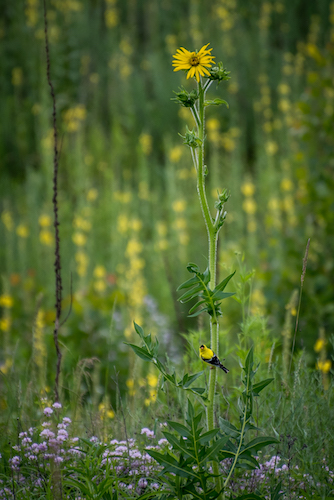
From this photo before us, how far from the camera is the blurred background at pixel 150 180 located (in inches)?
121

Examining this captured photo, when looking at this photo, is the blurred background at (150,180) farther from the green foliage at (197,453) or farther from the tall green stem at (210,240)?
the green foliage at (197,453)

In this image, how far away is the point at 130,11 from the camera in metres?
9.87

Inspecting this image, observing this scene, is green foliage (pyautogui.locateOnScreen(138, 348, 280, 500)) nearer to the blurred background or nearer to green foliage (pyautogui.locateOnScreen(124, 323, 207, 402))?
green foliage (pyautogui.locateOnScreen(124, 323, 207, 402))

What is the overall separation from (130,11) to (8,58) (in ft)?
→ 9.58

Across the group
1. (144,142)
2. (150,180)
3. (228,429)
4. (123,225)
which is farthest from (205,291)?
(150,180)

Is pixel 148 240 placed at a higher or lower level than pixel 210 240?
higher

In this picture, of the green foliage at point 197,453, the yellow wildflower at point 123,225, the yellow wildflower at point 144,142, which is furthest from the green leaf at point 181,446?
the yellow wildflower at point 144,142

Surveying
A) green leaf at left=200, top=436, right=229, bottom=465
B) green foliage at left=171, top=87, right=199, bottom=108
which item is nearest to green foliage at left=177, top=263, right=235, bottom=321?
green leaf at left=200, top=436, right=229, bottom=465

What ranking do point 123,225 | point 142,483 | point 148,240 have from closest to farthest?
point 142,483 < point 123,225 < point 148,240

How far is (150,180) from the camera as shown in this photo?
23.4 ft

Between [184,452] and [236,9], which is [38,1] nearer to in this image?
[236,9]

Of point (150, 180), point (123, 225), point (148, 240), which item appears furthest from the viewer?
point (150, 180)

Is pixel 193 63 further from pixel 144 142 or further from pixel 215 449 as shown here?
pixel 144 142

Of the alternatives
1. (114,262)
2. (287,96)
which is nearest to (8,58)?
(287,96)
